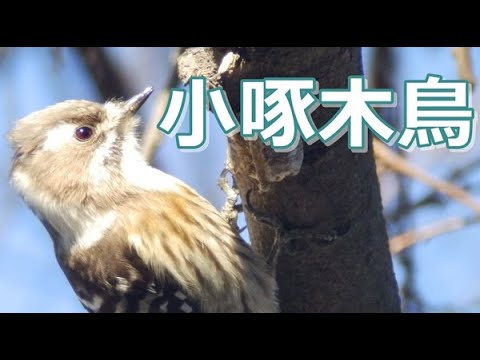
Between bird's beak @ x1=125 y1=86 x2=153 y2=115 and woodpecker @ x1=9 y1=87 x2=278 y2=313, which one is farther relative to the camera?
bird's beak @ x1=125 y1=86 x2=153 y2=115

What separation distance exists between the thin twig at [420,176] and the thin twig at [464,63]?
1.29ft

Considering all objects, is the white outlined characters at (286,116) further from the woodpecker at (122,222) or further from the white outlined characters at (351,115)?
the woodpecker at (122,222)

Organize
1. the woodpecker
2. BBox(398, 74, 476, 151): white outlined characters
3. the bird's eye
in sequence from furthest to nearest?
the bird's eye < the woodpecker < BBox(398, 74, 476, 151): white outlined characters

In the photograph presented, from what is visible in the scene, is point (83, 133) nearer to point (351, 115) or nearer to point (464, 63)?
point (351, 115)


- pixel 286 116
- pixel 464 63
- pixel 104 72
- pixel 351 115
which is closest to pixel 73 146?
pixel 104 72

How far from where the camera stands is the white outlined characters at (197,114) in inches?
86.3

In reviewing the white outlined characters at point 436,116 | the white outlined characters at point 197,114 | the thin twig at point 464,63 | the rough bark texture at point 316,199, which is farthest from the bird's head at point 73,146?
the thin twig at point 464,63

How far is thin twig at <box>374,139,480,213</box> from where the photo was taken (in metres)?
3.16

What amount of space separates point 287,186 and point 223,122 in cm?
27

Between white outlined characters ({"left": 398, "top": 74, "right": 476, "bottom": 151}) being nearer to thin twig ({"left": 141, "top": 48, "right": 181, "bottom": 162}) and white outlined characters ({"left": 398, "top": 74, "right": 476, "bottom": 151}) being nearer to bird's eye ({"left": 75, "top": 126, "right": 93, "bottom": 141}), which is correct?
thin twig ({"left": 141, "top": 48, "right": 181, "bottom": 162})

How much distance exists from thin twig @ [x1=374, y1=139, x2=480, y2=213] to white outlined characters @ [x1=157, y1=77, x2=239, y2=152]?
0.92m

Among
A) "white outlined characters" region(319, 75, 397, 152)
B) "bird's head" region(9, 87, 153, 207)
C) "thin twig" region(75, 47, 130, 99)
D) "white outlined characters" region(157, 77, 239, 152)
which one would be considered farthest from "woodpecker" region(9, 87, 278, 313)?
"white outlined characters" region(319, 75, 397, 152)

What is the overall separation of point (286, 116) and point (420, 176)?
110 cm

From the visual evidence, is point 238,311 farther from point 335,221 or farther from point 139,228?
point 335,221
